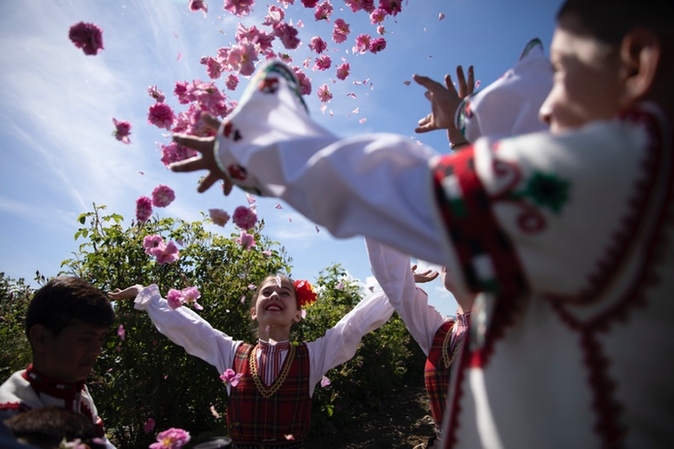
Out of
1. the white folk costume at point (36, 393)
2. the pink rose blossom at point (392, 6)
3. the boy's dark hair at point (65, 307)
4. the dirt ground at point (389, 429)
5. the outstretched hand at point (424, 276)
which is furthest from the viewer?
the dirt ground at point (389, 429)

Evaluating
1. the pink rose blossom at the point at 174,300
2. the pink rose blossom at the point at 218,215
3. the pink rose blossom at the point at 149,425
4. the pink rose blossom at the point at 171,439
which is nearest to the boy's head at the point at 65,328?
the pink rose blossom at the point at 171,439

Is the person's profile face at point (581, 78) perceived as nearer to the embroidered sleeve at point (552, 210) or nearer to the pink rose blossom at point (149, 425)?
the embroidered sleeve at point (552, 210)

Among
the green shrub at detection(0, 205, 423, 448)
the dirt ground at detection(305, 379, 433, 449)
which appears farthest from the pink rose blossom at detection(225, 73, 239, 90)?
the dirt ground at detection(305, 379, 433, 449)

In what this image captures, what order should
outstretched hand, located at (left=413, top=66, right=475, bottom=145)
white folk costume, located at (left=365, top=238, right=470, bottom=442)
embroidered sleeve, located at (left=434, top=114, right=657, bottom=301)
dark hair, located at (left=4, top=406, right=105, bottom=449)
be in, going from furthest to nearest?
1. white folk costume, located at (left=365, top=238, right=470, bottom=442)
2. outstretched hand, located at (left=413, top=66, right=475, bottom=145)
3. dark hair, located at (left=4, top=406, right=105, bottom=449)
4. embroidered sleeve, located at (left=434, top=114, right=657, bottom=301)

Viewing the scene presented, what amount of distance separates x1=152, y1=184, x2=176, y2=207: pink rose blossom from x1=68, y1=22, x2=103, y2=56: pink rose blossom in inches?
35.3

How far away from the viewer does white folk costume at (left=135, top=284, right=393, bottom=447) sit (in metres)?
2.88

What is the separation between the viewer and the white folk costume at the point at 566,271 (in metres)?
0.67

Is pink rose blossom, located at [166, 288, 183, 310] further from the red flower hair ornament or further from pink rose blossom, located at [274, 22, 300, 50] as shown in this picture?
pink rose blossom, located at [274, 22, 300, 50]

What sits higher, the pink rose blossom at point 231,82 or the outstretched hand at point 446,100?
the pink rose blossom at point 231,82

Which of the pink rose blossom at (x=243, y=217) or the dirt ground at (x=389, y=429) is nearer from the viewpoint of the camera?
the pink rose blossom at (x=243, y=217)

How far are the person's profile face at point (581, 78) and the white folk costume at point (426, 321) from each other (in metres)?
1.53

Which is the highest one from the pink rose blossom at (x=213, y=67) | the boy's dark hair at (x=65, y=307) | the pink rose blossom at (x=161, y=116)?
the pink rose blossom at (x=213, y=67)

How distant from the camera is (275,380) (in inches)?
117

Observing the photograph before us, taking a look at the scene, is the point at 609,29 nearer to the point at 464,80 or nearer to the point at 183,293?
the point at 464,80
